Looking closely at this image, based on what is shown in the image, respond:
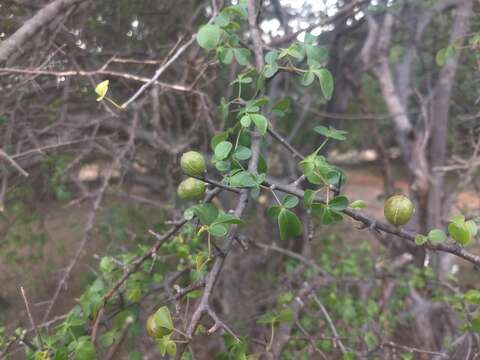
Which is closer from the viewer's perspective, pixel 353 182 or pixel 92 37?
pixel 92 37

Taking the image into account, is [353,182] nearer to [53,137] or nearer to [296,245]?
[296,245]

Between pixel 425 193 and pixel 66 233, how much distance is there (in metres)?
2.74

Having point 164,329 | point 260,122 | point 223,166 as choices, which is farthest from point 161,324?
point 260,122

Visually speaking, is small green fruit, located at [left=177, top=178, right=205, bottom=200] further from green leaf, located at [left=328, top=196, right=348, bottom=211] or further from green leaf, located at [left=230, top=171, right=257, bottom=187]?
green leaf, located at [left=328, top=196, right=348, bottom=211]

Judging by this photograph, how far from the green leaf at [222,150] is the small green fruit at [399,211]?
300mm

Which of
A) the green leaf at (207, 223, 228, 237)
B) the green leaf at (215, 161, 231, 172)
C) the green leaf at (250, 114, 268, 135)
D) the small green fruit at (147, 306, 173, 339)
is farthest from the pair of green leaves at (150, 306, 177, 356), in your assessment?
the green leaf at (250, 114, 268, 135)

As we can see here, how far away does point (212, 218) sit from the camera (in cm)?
79

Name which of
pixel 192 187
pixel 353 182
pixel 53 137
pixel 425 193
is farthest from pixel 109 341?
pixel 353 182

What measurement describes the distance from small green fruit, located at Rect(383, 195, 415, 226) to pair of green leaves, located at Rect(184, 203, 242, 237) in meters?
0.26

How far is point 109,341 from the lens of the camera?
3.39 feet

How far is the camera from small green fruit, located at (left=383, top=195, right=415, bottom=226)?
2.43 feet

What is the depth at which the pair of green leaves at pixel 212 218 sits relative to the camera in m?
0.76

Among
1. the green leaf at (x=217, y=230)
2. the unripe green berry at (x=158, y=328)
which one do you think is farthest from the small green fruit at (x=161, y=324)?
the green leaf at (x=217, y=230)

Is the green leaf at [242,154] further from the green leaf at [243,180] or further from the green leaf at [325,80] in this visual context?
the green leaf at [325,80]
